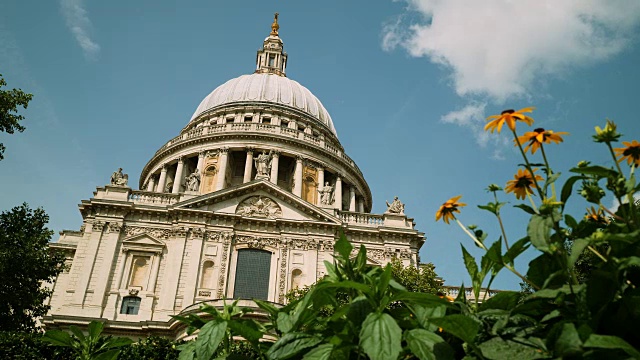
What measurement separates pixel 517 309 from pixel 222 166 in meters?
47.9

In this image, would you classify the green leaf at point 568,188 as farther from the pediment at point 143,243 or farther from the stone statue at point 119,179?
the stone statue at point 119,179

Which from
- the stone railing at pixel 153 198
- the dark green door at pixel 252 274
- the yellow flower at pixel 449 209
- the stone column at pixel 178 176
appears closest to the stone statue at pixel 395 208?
the dark green door at pixel 252 274

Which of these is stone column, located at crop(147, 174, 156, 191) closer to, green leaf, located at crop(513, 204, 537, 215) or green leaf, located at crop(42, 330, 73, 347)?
green leaf, located at crop(42, 330, 73, 347)

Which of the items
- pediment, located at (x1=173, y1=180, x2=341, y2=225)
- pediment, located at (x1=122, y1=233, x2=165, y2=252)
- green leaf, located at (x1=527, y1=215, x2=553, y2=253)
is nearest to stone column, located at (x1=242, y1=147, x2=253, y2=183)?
Result: pediment, located at (x1=173, y1=180, x2=341, y2=225)

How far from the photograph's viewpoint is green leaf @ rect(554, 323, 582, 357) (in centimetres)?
225

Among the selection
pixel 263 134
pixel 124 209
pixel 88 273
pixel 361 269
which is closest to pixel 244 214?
pixel 124 209

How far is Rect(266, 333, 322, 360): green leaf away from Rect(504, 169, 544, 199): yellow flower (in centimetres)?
197

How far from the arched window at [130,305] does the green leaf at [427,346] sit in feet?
106

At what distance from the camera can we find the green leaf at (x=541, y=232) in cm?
269

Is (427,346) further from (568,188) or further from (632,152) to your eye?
(632,152)

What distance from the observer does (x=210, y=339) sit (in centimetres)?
298

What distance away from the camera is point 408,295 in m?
2.79

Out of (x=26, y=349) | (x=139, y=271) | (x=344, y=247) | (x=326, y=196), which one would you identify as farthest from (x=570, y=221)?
(x=326, y=196)

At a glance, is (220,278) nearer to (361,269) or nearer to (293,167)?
(293,167)
